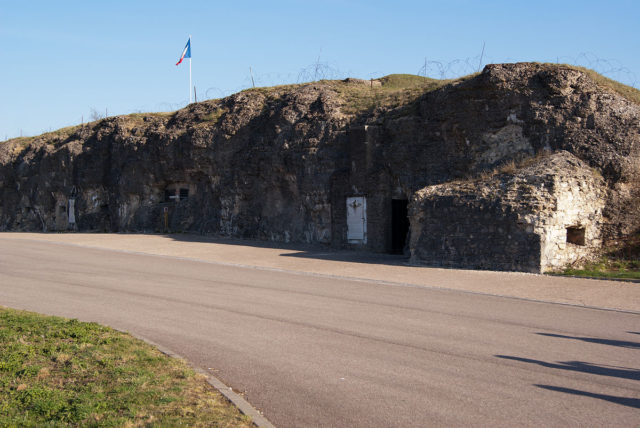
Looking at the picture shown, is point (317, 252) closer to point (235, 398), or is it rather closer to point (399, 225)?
point (399, 225)

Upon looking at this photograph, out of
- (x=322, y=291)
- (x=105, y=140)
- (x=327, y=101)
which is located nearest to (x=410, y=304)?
(x=322, y=291)

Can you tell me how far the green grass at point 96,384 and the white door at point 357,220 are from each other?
15.3 m

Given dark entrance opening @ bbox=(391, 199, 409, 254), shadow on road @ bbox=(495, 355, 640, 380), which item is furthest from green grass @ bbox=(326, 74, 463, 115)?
shadow on road @ bbox=(495, 355, 640, 380)

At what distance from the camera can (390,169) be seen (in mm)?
22828

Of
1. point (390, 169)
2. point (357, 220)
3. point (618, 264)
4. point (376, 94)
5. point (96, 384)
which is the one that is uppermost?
point (376, 94)

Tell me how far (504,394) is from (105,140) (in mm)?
35218

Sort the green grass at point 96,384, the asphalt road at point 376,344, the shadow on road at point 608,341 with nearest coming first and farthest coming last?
the green grass at point 96,384 → the asphalt road at point 376,344 → the shadow on road at point 608,341

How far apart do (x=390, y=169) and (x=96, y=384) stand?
17.7 m

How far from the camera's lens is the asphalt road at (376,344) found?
6055 millimetres

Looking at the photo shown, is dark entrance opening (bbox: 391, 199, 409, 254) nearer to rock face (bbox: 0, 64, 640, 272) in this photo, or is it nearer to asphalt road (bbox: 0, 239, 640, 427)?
rock face (bbox: 0, 64, 640, 272)

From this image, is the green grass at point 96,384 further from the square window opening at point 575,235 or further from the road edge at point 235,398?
the square window opening at point 575,235

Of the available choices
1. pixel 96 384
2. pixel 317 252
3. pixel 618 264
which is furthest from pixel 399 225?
pixel 96 384

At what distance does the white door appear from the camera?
76.3 feet

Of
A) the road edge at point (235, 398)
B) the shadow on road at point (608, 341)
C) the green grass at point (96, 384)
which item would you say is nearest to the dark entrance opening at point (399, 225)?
the shadow on road at point (608, 341)
